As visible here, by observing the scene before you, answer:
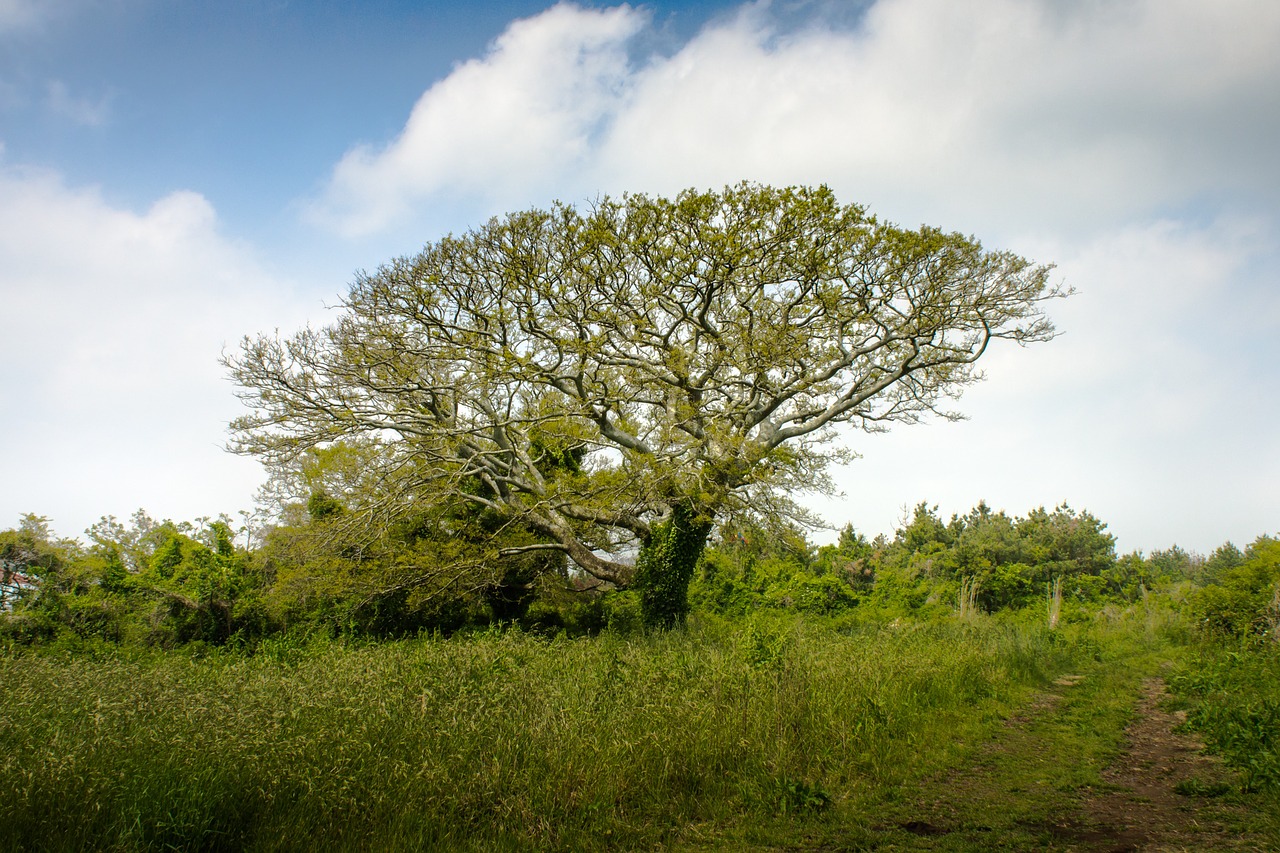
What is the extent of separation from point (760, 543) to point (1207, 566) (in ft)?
122

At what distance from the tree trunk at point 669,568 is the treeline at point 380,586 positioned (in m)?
0.95

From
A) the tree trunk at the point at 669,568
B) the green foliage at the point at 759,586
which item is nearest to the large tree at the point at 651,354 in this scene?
the tree trunk at the point at 669,568

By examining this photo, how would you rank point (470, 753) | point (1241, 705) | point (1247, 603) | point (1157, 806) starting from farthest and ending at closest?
point (1247, 603) < point (1241, 705) < point (1157, 806) < point (470, 753)

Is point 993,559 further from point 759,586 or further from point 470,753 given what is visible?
point 470,753

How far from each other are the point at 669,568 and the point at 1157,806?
34.9ft

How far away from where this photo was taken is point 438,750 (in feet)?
16.0

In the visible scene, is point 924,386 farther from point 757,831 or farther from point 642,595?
point 757,831

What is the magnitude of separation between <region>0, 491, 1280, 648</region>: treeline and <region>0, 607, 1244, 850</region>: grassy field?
21.9ft

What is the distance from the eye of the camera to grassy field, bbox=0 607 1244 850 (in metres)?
3.96

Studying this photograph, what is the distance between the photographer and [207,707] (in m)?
5.23

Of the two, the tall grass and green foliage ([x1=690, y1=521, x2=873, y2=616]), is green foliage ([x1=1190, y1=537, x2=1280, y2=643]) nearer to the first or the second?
the tall grass

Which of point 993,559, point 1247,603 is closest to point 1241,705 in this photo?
point 1247,603

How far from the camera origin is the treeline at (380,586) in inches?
520

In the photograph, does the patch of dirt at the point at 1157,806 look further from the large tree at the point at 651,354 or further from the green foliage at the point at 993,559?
the green foliage at the point at 993,559
